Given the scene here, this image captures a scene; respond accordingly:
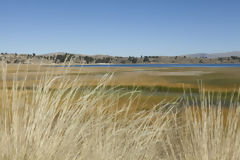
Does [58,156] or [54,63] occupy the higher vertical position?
[54,63]

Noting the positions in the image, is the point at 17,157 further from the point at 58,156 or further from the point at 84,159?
the point at 84,159

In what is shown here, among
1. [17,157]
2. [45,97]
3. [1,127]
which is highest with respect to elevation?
[45,97]

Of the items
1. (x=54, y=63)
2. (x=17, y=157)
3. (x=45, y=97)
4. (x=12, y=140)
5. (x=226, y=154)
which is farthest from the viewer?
(x=54, y=63)

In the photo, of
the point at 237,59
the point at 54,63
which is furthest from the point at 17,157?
the point at 237,59

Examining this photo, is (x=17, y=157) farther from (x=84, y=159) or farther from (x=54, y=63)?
(x=54, y=63)

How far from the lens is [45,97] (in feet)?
9.29

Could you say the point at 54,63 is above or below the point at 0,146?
above

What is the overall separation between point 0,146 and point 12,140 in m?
0.12

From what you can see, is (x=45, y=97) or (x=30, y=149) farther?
(x=45, y=97)

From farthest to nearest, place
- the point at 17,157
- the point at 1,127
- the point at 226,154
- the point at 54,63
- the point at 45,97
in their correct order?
Answer: the point at 54,63 < the point at 226,154 < the point at 45,97 < the point at 1,127 < the point at 17,157

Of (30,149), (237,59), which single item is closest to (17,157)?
(30,149)

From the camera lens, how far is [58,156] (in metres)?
2.53

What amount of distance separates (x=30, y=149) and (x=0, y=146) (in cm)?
28

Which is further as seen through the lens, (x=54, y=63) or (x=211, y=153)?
(x=54, y=63)
